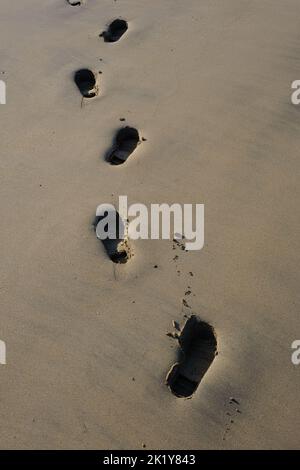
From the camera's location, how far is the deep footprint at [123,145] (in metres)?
3.56

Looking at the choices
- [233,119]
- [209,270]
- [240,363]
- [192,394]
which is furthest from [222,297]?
[233,119]

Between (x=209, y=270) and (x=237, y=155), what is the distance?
0.96m

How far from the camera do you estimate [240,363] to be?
2533 mm

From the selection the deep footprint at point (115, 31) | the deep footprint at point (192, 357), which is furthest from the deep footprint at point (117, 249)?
the deep footprint at point (115, 31)

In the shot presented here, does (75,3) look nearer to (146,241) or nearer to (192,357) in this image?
(146,241)

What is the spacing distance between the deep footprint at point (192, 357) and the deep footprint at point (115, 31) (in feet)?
9.72

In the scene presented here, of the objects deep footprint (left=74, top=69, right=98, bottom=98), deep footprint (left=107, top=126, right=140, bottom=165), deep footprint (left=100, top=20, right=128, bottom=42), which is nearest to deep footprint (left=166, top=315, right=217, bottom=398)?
deep footprint (left=107, top=126, right=140, bottom=165)

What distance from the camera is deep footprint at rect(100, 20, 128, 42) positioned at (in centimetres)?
452

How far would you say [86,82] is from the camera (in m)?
4.21

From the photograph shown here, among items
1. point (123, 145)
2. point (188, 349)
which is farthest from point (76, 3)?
point (188, 349)

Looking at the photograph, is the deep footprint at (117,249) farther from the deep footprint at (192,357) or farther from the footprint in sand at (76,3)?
the footprint in sand at (76,3)

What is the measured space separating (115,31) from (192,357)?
3280 millimetres

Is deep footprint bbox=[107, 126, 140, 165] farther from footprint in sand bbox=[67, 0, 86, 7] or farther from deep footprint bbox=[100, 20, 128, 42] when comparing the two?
footprint in sand bbox=[67, 0, 86, 7]
